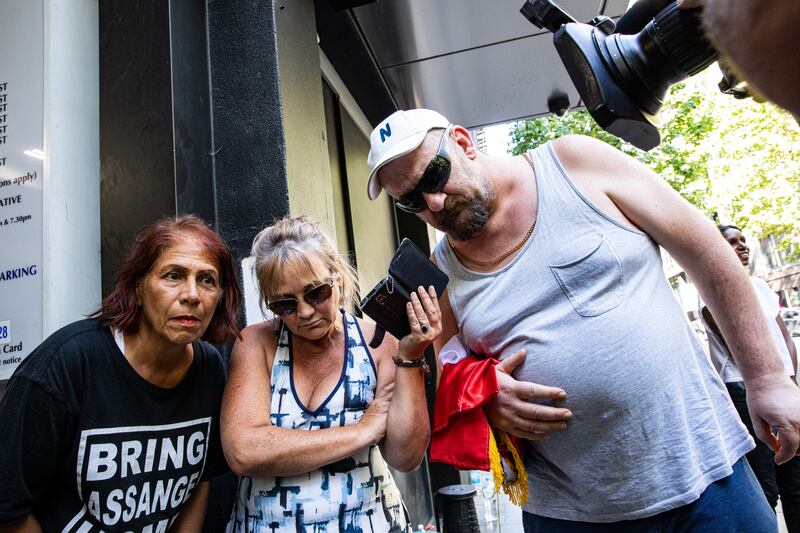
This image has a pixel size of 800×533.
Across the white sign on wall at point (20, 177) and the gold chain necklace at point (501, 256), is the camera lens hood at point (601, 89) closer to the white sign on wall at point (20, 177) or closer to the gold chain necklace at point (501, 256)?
the gold chain necklace at point (501, 256)

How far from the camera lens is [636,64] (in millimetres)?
1422

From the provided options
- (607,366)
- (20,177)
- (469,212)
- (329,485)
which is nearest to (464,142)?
(469,212)

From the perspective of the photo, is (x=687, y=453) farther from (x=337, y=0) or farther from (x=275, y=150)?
(x=337, y=0)

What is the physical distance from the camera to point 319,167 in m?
3.19

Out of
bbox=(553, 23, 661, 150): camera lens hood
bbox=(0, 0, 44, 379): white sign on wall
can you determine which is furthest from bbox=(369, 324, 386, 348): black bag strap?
bbox=(0, 0, 44, 379): white sign on wall

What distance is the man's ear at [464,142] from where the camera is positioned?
2.04 meters

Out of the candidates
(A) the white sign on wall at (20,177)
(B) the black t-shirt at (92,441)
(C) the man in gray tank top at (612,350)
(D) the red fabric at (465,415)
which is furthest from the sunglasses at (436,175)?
(A) the white sign on wall at (20,177)

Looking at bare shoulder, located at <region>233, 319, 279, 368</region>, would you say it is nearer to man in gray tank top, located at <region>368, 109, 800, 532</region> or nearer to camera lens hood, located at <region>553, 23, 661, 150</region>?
man in gray tank top, located at <region>368, 109, 800, 532</region>

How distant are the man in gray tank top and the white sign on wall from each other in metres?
1.93

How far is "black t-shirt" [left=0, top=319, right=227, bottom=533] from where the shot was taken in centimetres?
160

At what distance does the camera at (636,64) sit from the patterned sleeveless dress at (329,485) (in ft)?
3.93

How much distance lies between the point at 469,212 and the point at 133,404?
128 cm

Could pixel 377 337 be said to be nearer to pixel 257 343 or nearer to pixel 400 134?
pixel 257 343

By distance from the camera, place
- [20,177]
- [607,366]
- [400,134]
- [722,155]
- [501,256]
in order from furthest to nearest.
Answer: [722,155]
[20,177]
[400,134]
[501,256]
[607,366]
